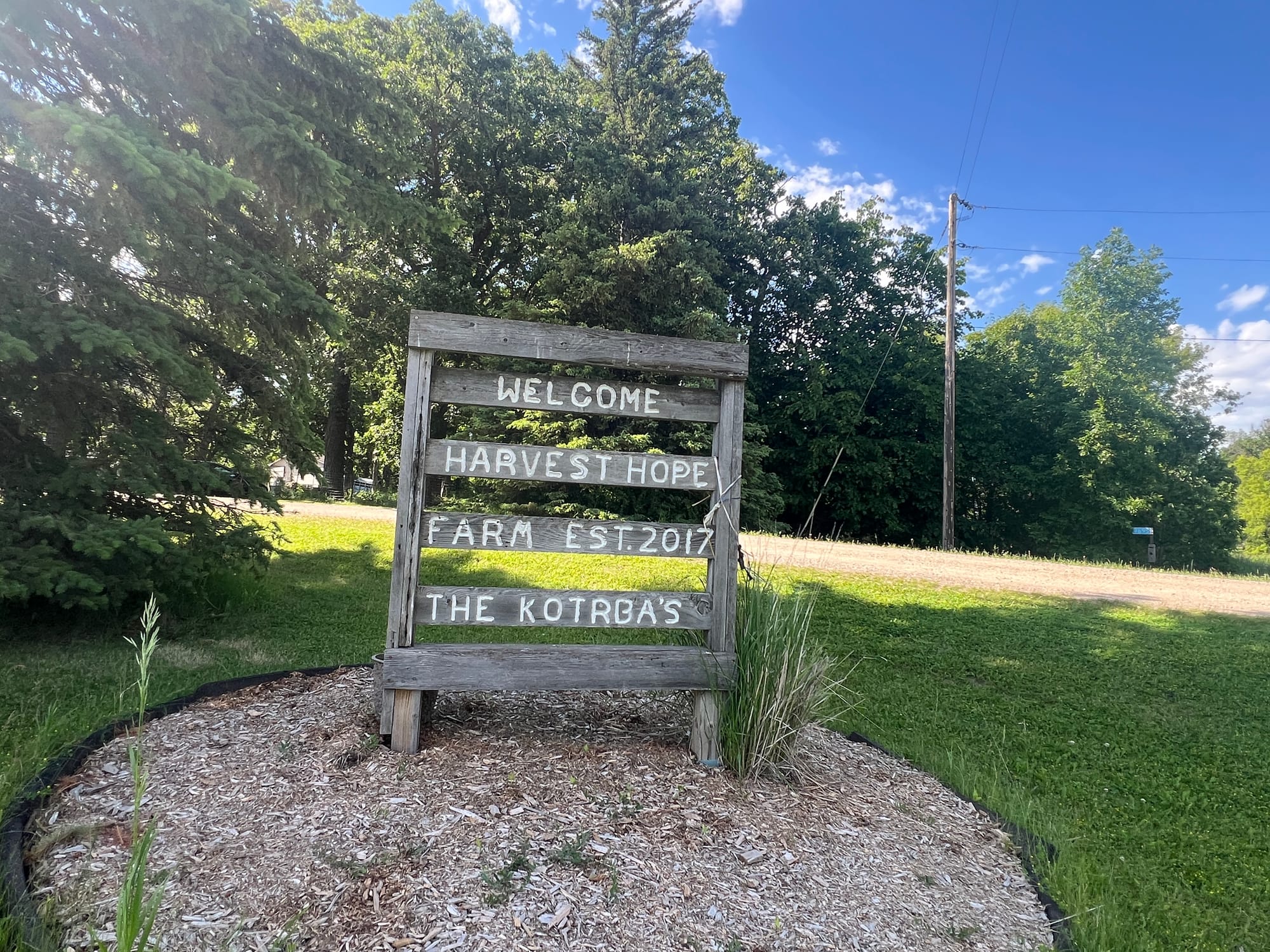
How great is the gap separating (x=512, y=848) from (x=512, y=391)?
171cm

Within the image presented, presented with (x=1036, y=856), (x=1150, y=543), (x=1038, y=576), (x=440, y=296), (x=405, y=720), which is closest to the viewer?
(x=1036, y=856)

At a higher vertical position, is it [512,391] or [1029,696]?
[512,391]

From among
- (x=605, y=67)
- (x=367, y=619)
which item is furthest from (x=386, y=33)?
(x=367, y=619)

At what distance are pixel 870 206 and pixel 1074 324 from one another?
864 centimetres

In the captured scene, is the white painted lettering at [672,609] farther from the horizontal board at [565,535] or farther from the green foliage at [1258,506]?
the green foliage at [1258,506]

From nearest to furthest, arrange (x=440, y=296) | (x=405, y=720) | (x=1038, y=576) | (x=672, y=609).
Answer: (x=405, y=720) → (x=672, y=609) → (x=1038, y=576) → (x=440, y=296)

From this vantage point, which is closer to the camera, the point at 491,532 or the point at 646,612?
the point at 491,532

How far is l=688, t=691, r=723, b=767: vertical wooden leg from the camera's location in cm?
302

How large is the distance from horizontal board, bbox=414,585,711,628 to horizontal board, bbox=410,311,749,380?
0.99m

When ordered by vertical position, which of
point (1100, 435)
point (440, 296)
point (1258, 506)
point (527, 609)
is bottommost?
point (527, 609)

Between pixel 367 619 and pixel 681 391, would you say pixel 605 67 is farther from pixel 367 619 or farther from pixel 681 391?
pixel 681 391

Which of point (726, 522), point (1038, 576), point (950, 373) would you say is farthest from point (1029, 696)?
point (950, 373)

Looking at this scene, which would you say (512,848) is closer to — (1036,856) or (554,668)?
(554,668)

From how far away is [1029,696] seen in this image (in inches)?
202
